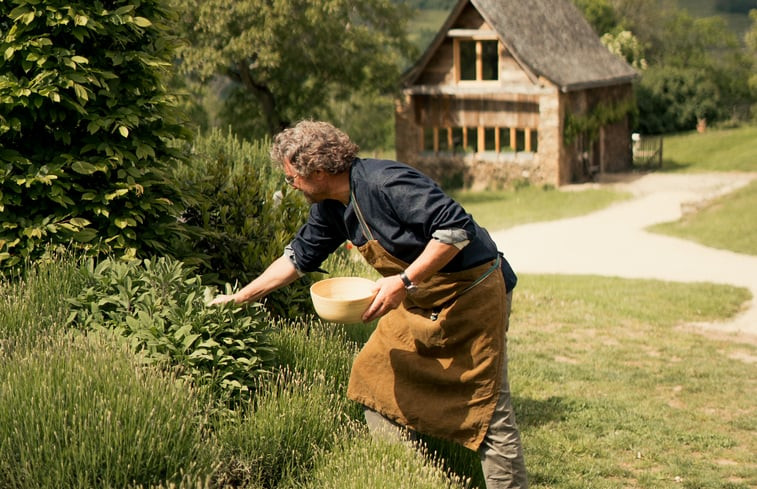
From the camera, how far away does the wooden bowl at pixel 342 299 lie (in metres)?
4.78

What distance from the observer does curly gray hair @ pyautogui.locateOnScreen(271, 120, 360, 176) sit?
483cm

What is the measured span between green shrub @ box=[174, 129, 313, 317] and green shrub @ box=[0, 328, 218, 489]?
8.39ft

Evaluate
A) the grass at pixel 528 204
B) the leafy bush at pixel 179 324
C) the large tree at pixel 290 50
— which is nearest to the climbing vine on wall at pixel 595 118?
the grass at pixel 528 204

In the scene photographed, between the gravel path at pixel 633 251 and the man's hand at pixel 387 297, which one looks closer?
the man's hand at pixel 387 297

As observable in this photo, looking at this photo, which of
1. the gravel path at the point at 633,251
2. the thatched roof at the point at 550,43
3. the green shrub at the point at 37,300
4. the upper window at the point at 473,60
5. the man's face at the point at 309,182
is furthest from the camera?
the upper window at the point at 473,60

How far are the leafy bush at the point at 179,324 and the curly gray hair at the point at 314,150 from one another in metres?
0.91

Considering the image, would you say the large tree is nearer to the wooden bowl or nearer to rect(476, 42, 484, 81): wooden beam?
rect(476, 42, 484, 81): wooden beam

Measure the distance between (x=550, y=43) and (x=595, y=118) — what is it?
8.93 feet

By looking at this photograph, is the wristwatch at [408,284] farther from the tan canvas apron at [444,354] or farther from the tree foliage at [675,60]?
the tree foliage at [675,60]

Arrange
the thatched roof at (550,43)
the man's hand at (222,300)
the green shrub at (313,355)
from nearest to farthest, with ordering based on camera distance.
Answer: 1. the man's hand at (222,300)
2. the green shrub at (313,355)
3. the thatched roof at (550,43)

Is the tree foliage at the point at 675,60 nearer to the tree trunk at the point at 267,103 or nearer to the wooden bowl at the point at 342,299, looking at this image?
the tree trunk at the point at 267,103

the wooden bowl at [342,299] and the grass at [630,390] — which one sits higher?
the wooden bowl at [342,299]

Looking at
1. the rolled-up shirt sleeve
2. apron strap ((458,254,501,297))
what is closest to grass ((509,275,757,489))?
apron strap ((458,254,501,297))

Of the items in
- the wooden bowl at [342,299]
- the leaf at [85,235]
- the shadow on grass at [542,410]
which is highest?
the leaf at [85,235]
